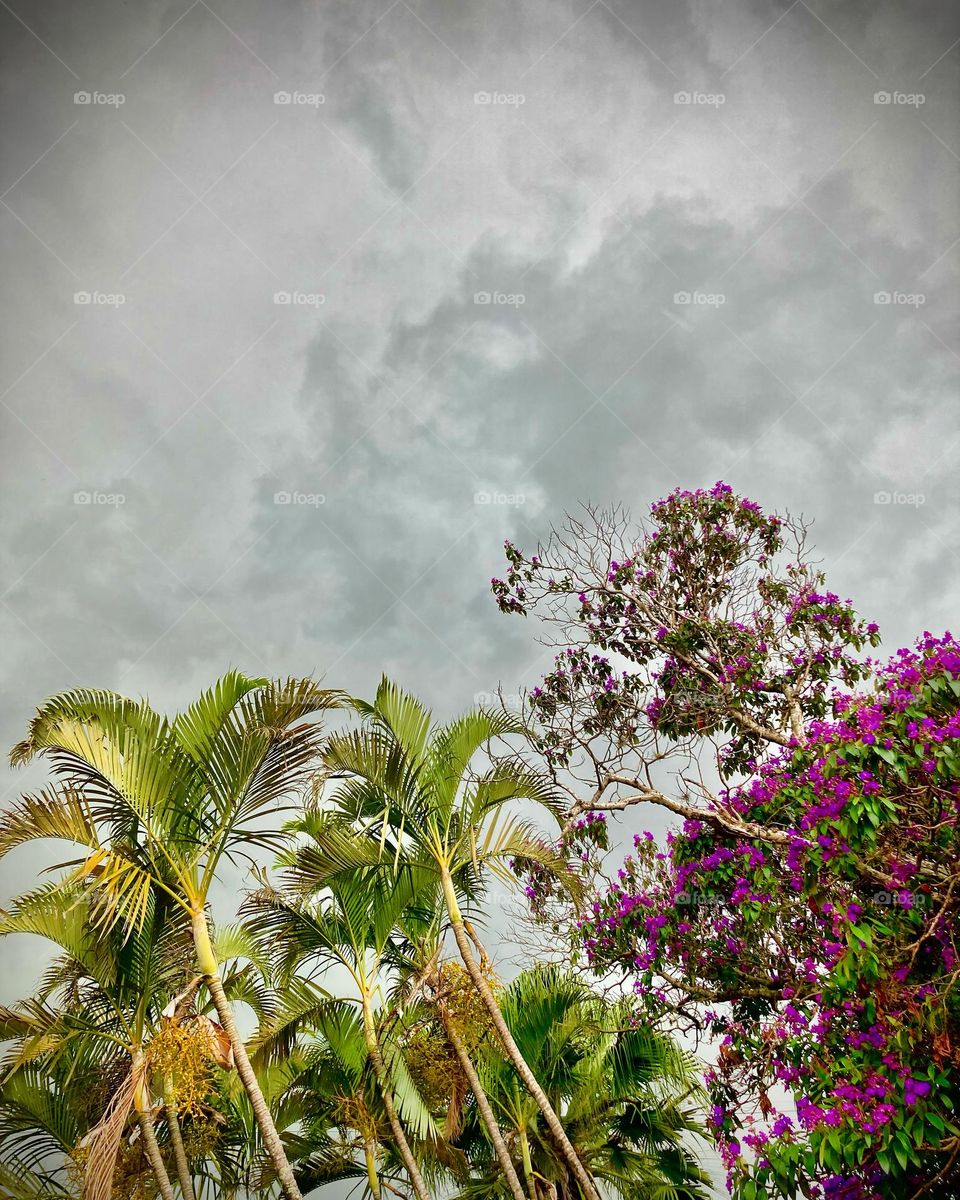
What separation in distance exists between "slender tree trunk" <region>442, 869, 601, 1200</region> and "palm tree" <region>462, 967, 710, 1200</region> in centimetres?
177

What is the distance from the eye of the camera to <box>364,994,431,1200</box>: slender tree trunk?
9.00 metres

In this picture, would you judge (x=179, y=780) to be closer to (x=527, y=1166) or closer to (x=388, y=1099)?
(x=388, y=1099)

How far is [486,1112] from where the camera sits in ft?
27.5

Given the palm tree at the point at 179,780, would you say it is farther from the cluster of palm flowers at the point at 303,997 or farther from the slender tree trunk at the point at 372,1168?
the slender tree trunk at the point at 372,1168

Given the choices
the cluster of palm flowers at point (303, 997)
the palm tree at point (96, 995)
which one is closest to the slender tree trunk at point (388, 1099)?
the cluster of palm flowers at point (303, 997)

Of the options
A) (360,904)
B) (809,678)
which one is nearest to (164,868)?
(360,904)

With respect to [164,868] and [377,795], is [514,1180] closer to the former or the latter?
[377,795]

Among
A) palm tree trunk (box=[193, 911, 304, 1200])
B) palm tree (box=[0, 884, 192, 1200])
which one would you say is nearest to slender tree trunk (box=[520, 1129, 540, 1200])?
palm tree (box=[0, 884, 192, 1200])

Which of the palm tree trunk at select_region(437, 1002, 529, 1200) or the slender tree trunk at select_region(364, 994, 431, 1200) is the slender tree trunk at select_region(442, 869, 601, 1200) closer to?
the palm tree trunk at select_region(437, 1002, 529, 1200)

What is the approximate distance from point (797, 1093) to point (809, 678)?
403 cm

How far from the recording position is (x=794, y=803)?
6504mm

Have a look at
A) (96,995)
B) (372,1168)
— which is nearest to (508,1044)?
(372,1168)

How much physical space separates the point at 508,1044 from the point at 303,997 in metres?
3.03

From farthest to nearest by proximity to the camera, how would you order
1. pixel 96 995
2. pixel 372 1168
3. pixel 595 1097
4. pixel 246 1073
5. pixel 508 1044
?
pixel 595 1097, pixel 372 1168, pixel 96 995, pixel 508 1044, pixel 246 1073
